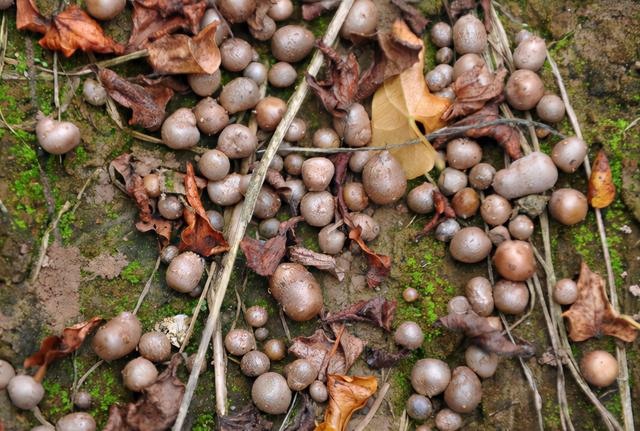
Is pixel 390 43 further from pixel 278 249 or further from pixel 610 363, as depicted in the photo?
pixel 610 363

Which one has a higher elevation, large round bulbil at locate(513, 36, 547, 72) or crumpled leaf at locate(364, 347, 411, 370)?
large round bulbil at locate(513, 36, 547, 72)

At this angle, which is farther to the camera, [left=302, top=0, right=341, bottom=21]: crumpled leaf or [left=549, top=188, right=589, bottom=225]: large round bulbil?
[left=302, top=0, right=341, bottom=21]: crumpled leaf

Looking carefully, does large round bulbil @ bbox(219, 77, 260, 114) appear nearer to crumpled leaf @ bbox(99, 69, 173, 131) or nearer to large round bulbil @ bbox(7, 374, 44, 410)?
crumpled leaf @ bbox(99, 69, 173, 131)

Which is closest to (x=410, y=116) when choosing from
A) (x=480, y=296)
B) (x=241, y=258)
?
(x=480, y=296)

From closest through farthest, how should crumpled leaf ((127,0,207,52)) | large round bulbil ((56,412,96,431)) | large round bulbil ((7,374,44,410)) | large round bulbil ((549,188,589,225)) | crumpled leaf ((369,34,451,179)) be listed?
large round bulbil ((7,374,44,410)) → large round bulbil ((56,412,96,431)) → large round bulbil ((549,188,589,225)) → crumpled leaf ((127,0,207,52)) → crumpled leaf ((369,34,451,179))

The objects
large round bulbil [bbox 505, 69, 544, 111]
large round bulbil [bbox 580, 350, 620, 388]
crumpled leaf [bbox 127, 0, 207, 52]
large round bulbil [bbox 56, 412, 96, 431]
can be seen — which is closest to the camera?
large round bulbil [bbox 56, 412, 96, 431]

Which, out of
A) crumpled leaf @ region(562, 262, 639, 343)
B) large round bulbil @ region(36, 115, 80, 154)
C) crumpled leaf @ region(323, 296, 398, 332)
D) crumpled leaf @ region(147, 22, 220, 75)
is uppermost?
crumpled leaf @ region(147, 22, 220, 75)

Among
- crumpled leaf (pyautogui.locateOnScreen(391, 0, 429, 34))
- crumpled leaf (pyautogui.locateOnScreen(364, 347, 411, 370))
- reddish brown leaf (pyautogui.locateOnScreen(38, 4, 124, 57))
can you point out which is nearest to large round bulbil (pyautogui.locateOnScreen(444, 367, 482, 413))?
crumpled leaf (pyautogui.locateOnScreen(364, 347, 411, 370))
